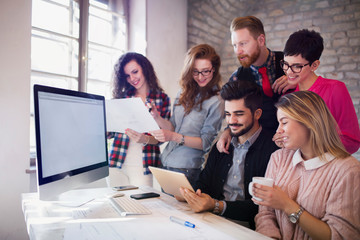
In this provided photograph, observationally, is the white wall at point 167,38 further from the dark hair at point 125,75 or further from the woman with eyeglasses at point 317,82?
the woman with eyeglasses at point 317,82

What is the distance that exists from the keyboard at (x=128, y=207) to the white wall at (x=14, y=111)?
1.10 m

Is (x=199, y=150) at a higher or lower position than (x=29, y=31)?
lower

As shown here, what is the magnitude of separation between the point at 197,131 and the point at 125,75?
0.71 meters

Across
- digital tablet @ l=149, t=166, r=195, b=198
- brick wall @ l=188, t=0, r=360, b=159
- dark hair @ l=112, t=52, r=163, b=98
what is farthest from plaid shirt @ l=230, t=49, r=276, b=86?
brick wall @ l=188, t=0, r=360, b=159

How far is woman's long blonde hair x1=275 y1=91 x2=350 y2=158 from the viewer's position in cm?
105

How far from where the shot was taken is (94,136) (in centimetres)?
132

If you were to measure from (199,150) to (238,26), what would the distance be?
836 mm

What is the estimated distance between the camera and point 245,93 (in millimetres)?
1509

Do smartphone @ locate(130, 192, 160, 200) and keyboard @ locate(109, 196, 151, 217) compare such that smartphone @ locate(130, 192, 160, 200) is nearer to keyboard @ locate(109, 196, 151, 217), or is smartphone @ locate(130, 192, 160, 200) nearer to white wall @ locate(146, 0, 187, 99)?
keyboard @ locate(109, 196, 151, 217)

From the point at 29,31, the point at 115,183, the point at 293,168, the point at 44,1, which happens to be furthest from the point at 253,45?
the point at 44,1

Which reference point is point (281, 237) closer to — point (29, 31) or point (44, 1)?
point (29, 31)

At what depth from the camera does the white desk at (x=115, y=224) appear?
0.87 meters

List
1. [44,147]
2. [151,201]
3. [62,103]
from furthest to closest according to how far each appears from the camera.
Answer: [151,201], [62,103], [44,147]

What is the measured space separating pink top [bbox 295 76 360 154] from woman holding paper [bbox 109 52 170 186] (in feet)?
3.35
